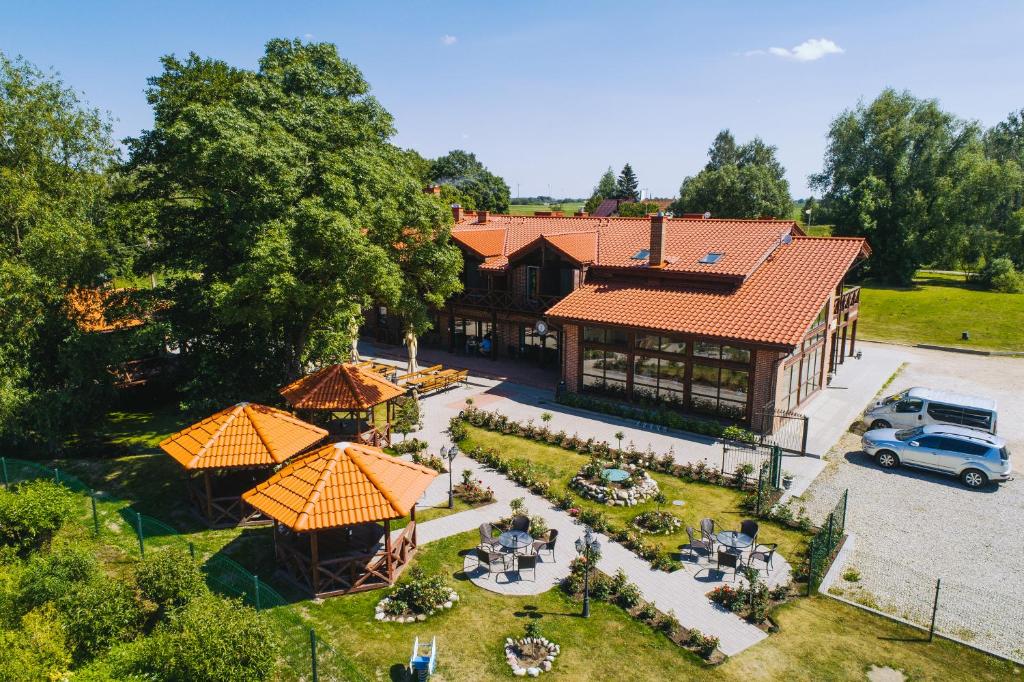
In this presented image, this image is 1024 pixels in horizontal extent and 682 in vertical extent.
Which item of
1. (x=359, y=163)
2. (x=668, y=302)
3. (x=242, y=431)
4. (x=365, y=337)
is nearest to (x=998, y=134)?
(x=668, y=302)

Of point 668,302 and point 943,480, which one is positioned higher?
point 668,302

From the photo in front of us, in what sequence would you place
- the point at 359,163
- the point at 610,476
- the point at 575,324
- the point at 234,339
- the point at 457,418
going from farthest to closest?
the point at 575,324 → the point at 457,418 → the point at 234,339 → the point at 359,163 → the point at 610,476

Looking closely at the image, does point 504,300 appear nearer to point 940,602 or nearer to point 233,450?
point 233,450

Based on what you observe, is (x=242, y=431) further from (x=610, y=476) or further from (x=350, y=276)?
(x=610, y=476)

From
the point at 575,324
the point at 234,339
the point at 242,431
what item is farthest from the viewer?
the point at 575,324

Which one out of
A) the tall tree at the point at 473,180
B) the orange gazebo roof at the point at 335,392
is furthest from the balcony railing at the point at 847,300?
the tall tree at the point at 473,180

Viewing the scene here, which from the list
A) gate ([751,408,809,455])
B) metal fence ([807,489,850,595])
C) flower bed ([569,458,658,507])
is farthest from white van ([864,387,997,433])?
flower bed ([569,458,658,507])
